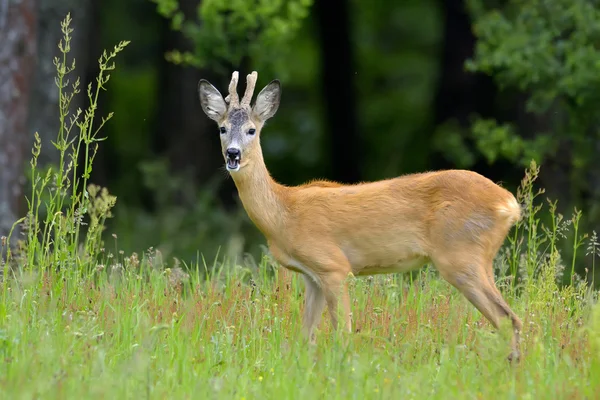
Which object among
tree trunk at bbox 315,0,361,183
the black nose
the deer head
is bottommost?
tree trunk at bbox 315,0,361,183

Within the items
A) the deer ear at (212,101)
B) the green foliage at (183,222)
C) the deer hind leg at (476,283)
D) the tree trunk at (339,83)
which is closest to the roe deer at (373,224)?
the deer hind leg at (476,283)

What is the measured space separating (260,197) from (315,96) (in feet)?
52.1

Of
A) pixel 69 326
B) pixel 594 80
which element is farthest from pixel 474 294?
pixel 594 80

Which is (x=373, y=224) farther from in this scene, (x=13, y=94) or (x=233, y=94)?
(x=13, y=94)

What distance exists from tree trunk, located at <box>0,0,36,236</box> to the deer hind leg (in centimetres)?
523

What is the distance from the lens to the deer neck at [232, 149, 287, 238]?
8109 millimetres

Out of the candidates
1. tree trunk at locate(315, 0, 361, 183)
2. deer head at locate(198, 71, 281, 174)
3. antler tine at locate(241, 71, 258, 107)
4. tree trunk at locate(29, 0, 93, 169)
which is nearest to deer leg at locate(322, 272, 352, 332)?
deer head at locate(198, 71, 281, 174)

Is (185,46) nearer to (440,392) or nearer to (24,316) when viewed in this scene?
(24,316)

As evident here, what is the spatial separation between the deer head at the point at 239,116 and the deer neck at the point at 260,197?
0.07 m

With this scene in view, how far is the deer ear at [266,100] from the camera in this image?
8.44m

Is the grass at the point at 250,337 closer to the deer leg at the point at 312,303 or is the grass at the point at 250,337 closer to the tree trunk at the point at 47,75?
the deer leg at the point at 312,303

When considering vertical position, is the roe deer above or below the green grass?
above

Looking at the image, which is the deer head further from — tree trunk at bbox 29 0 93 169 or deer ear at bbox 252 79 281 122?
tree trunk at bbox 29 0 93 169

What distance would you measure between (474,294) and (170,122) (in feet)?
34.3
